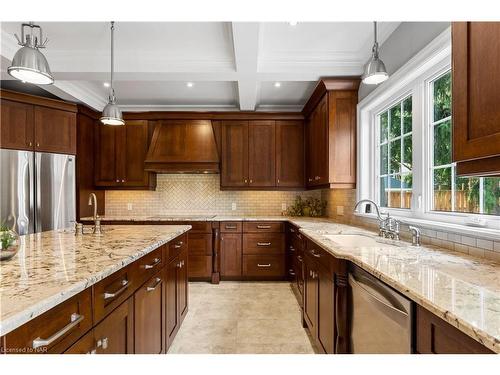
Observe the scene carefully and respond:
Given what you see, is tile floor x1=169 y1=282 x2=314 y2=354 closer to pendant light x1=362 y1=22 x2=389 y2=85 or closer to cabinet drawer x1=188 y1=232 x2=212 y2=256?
cabinet drawer x1=188 y1=232 x2=212 y2=256

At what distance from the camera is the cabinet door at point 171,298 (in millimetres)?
2020

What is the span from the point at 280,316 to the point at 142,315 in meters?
1.64

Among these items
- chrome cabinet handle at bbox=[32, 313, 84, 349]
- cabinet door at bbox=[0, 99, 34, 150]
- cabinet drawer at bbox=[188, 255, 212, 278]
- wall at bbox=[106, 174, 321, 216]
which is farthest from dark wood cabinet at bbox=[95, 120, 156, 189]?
chrome cabinet handle at bbox=[32, 313, 84, 349]

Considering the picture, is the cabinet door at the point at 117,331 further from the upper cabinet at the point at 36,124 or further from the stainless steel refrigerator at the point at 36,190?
the upper cabinet at the point at 36,124

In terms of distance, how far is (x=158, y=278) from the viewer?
5.91ft

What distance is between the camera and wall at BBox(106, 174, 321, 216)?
4.48 m

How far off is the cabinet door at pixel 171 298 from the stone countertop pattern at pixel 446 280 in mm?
1211

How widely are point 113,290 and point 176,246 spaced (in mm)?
1070

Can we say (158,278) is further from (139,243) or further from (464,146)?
(464,146)

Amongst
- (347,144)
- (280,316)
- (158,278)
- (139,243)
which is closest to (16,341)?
(139,243)

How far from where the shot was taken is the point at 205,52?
2699 millimetres

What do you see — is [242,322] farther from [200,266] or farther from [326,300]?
[200,266]

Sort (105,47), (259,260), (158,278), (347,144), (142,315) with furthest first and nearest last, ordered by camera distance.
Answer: (259,260)
(347,144)
(105,47)
(158,278)
(142,315)

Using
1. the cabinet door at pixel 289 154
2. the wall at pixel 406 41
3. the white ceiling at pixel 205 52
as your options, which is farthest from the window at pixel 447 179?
the cabinet door at pixel 289 154
